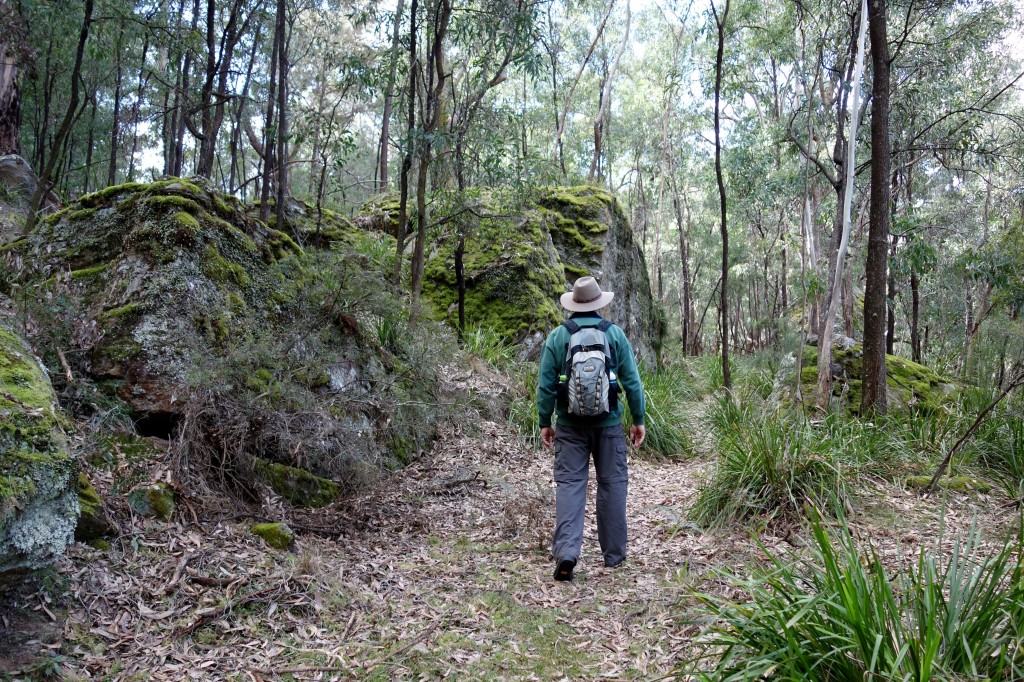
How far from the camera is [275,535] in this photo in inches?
163

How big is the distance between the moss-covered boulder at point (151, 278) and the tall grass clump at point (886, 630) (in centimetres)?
407

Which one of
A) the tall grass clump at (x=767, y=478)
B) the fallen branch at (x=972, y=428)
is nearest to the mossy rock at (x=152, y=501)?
the tall grass clump at (x=767, y=478)

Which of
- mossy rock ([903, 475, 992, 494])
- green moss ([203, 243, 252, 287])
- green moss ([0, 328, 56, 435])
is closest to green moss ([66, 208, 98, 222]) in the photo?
green moss ([203, 243, 252, 287])

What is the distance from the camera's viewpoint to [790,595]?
8.43ft

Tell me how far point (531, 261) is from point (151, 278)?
6597mm

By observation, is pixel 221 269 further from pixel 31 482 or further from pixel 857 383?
pixel 857 383

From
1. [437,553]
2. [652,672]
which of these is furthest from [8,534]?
[652,672]

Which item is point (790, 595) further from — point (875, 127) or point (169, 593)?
point (875, 127)

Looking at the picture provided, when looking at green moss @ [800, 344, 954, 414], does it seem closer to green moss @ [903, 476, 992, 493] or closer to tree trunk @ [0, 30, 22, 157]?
green moss @ [903, 476, 992, 493]

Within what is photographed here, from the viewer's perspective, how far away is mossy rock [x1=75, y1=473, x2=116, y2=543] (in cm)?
345

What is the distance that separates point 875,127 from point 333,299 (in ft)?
21.2

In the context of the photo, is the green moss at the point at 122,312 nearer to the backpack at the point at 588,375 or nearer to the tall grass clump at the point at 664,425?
the backpack at the point at 588,375

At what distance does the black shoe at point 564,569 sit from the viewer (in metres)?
4.37

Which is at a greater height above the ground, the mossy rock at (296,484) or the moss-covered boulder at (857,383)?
the moss-covered boulder at (857,383)
